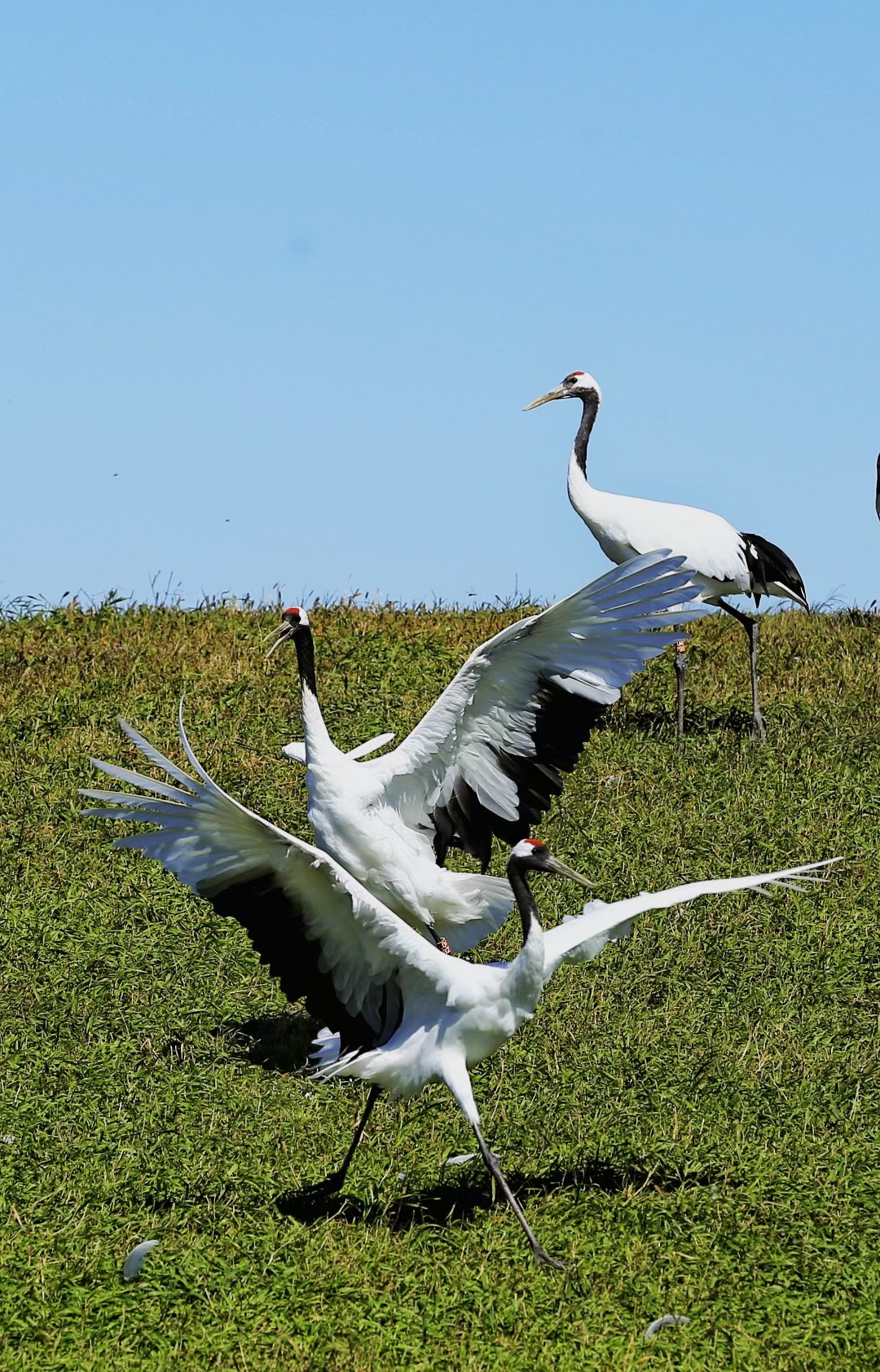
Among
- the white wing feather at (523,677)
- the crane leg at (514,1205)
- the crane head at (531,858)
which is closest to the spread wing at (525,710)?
the white wing feather at (523,677)

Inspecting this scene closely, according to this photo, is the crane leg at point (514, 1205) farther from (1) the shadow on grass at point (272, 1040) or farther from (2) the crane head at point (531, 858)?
(1) the shadow on grass at point (272, 1040)

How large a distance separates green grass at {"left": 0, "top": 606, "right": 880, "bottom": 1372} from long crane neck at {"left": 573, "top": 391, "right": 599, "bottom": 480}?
83.4 inches

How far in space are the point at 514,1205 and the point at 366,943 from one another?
3.00ft

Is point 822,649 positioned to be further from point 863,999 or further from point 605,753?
point 863,999

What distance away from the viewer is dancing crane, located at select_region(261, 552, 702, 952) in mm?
6113

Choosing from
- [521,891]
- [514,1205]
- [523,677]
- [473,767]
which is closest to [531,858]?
[521,891]

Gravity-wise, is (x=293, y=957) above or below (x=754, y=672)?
below

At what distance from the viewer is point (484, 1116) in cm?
575

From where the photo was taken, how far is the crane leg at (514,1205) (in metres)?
4.76

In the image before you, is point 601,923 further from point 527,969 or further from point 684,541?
point 684,541

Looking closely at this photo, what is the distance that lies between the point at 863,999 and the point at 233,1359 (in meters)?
3.42

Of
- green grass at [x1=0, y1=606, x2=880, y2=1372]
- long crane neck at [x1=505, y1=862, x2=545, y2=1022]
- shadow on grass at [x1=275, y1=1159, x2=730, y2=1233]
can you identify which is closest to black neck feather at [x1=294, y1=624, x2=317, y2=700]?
green grass at [x1=0, y1=606, x2=880, y2=1372]

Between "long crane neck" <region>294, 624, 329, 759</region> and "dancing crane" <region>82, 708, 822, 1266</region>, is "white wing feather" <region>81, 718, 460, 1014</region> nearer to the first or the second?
"dancing crane" <region>82, 708, 822, 1266</region>

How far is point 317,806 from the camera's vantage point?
655 cm
